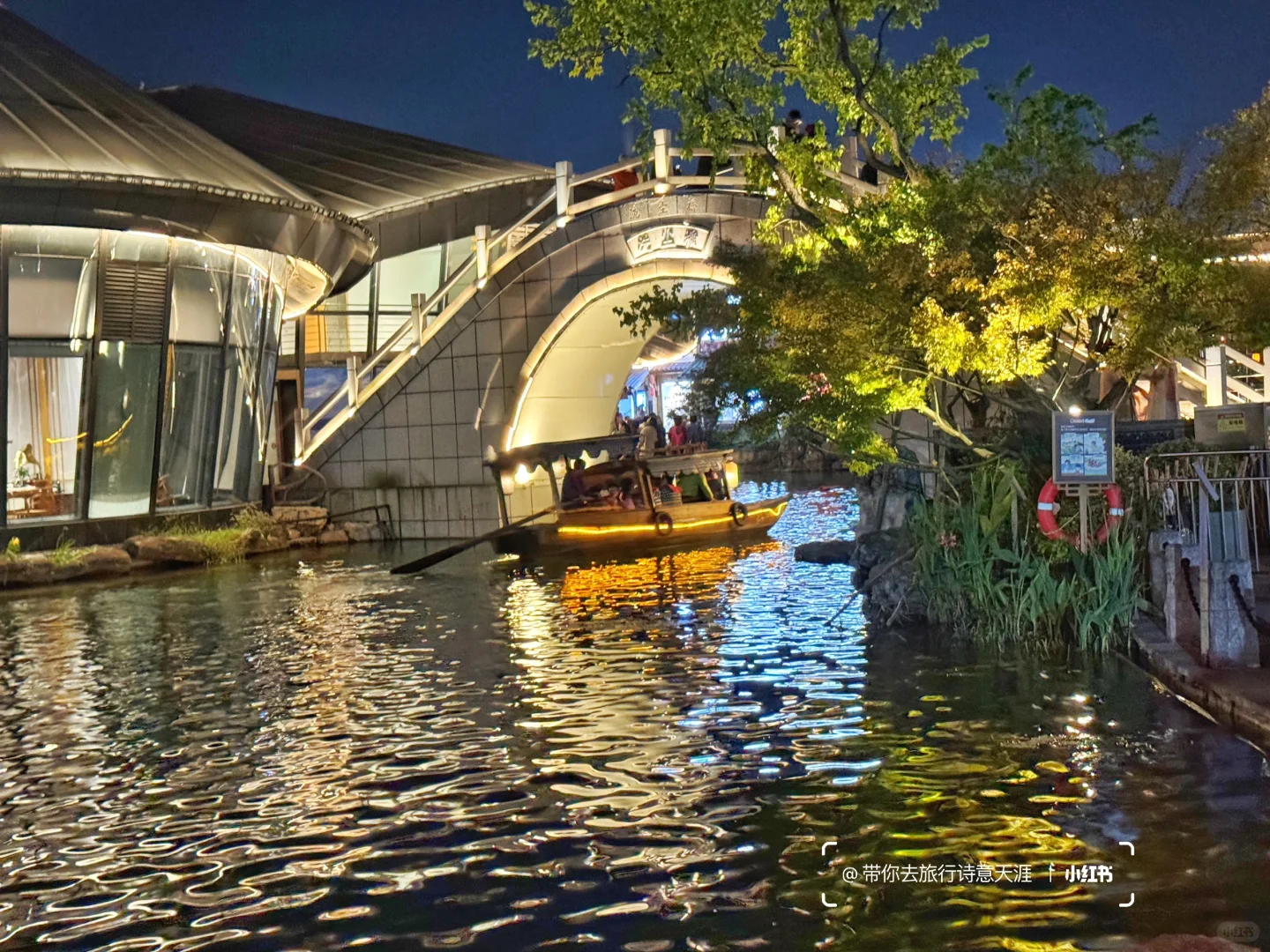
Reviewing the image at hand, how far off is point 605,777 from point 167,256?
66.2ft

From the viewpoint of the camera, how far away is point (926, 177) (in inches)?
647

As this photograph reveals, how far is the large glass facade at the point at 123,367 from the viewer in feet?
80.1

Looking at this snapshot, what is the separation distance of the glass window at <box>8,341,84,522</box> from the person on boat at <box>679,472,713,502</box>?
11363mm

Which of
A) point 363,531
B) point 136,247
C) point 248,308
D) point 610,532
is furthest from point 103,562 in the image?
point 610,532

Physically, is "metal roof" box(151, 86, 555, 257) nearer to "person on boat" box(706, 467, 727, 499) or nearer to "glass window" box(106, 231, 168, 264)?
"glass window" box(106, 231, 168, 264)

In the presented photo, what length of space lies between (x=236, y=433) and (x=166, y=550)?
190 inches

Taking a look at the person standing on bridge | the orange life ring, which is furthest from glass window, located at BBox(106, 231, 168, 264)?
the orange life ring

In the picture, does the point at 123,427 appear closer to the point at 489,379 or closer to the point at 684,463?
the point at 489,379

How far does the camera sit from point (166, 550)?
81.7ft

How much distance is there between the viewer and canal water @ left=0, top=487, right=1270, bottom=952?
6387mm

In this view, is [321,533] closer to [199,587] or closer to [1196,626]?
[199,587]

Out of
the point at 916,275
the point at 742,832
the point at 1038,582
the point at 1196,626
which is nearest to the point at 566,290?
the point at 916,275

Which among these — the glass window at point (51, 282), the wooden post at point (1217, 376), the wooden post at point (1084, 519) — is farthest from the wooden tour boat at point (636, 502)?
the wooden post at point (1084, 519)

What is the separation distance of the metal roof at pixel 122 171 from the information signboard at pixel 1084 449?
1679 cm
